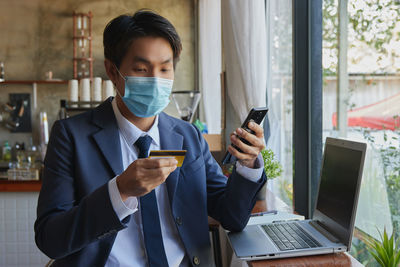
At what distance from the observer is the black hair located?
1.27 m

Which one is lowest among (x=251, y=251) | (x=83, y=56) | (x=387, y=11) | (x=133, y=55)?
(x=251, y=251)

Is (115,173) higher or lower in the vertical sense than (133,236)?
higher

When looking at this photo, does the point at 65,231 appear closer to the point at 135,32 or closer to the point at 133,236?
A: the point at 133,236

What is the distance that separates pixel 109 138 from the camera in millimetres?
1289

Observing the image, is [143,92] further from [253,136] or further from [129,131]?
[253,136]

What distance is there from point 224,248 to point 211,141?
936 millimetres

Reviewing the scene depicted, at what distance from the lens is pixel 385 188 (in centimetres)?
145

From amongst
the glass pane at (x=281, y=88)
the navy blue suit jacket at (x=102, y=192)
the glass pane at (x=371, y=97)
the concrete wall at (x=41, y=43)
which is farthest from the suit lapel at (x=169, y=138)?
the concrete wall at (x=41, y=43)

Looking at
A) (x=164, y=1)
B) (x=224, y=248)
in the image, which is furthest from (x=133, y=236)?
(x=164, y=1)

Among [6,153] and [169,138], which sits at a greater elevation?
[169,138]

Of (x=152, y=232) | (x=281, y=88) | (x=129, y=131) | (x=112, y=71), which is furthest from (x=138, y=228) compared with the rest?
(x=281, y=88)

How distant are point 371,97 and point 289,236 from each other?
644 mm

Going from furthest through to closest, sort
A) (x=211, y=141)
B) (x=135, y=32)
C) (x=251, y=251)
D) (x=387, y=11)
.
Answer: (x=211, y=141) < (x=387, y=11) < (x=135, y=32) < (x=251, y=251)

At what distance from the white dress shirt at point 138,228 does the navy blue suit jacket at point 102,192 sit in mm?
29
